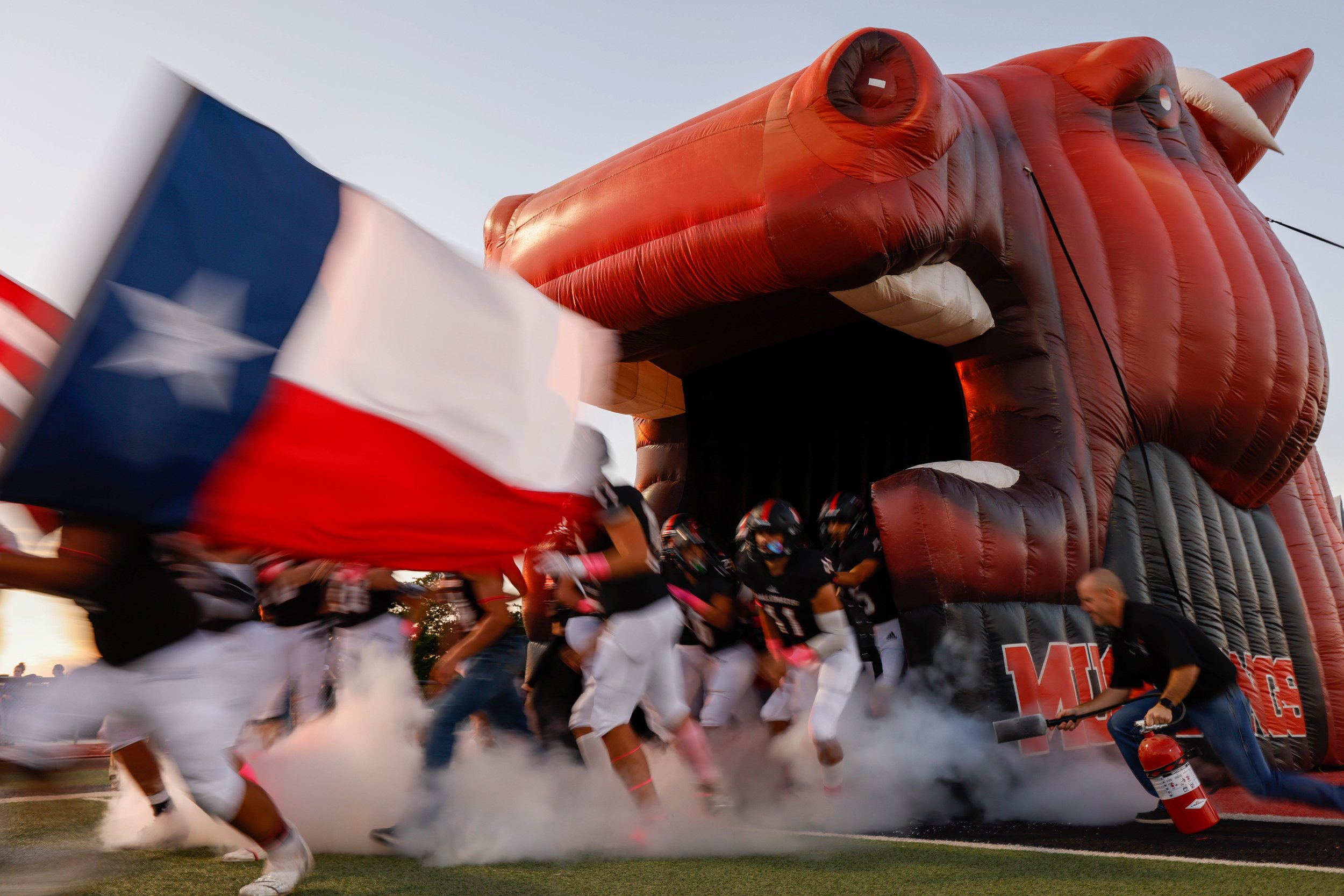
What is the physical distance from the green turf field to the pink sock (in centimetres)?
54

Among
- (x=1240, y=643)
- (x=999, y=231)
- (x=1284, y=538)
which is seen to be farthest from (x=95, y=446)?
(x=1284, y=538)

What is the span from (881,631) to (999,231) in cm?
274

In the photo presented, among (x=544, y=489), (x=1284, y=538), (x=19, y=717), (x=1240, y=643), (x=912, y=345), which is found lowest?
(x=19, y=717)

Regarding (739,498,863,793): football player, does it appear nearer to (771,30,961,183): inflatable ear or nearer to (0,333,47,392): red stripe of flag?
(771,30,961,183): inflatable ear

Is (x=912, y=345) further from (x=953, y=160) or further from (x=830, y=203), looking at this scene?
(x=830, y=203)

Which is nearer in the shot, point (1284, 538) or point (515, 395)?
point (515, 395)

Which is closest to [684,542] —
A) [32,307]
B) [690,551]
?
[690,551]

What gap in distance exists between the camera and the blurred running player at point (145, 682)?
2.74 metres

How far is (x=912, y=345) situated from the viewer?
8414 mm

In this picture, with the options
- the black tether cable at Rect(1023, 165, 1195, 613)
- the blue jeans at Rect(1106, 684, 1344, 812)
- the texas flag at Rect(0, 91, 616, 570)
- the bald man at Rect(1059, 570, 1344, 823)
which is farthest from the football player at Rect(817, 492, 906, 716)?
the texas flag at Rect(0, 91, 616, 570)

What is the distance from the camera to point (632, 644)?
4.04 meters

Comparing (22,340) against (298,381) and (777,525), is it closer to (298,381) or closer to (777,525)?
(298,381)

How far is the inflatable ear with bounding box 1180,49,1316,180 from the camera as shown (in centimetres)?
802

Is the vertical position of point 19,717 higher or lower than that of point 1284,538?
lower
